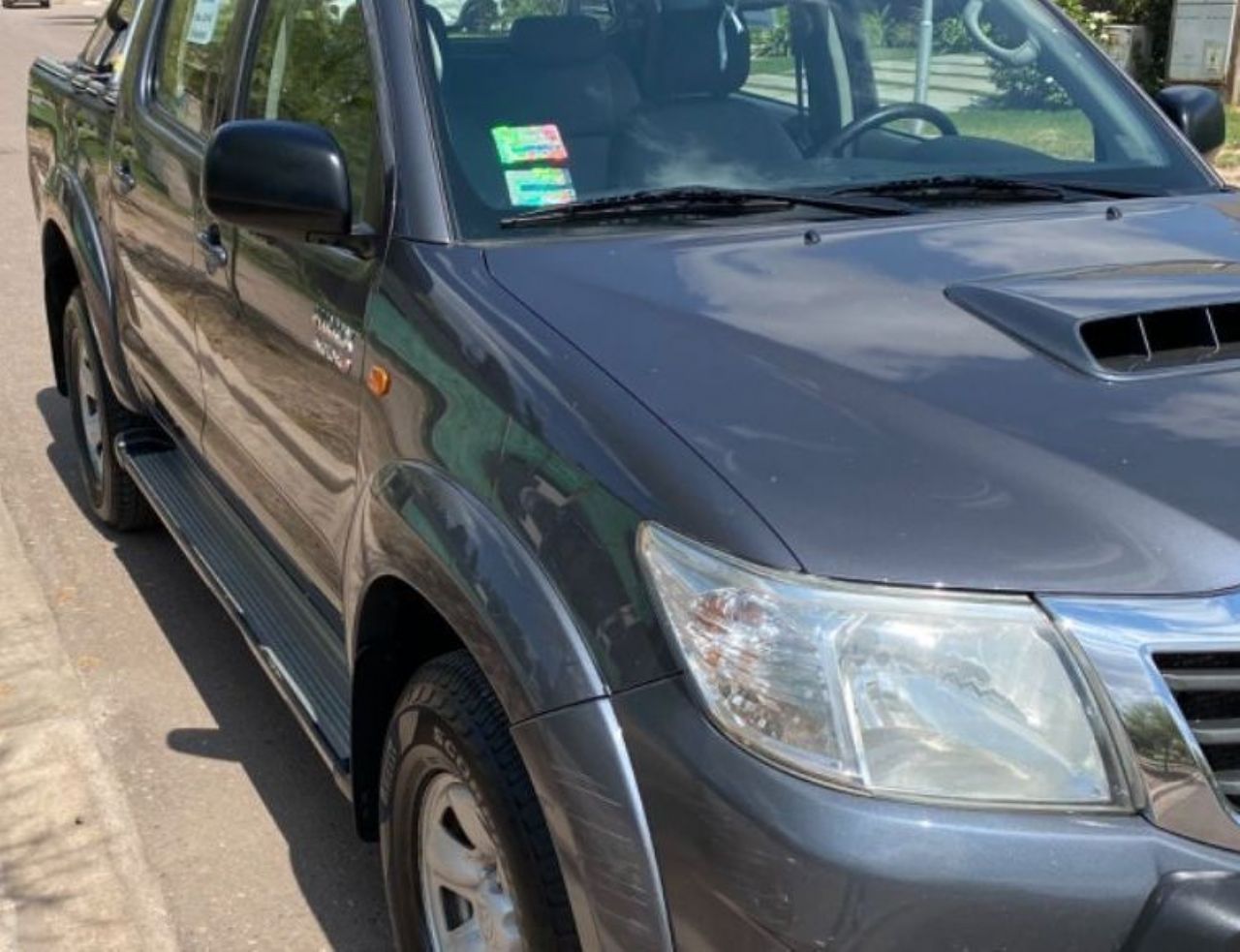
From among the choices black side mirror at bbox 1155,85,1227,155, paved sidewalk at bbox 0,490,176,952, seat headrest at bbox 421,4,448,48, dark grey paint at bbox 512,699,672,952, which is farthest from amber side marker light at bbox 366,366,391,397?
black side mirror at bbox 1155,85,1227,155

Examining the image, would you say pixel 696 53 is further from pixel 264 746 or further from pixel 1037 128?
pixel 264 746

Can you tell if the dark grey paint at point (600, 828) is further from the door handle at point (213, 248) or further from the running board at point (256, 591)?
the door handle at point (213, 248)

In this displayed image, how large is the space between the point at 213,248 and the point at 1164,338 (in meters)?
2.24

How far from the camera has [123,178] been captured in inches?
186

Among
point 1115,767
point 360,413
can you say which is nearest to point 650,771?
point 1115,767

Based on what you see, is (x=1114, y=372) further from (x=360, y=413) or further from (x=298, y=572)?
(x=298, y=572)

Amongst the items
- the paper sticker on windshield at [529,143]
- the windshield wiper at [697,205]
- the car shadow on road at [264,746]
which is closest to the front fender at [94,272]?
the car shadow on road at [264,746]

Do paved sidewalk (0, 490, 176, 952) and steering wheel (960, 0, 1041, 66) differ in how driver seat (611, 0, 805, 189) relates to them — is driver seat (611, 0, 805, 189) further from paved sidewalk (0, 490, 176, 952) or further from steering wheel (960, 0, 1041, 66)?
paved sidewalk (0, 490, 176, 952)

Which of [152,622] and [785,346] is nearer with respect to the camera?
[785,346]

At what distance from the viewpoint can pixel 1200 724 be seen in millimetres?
1822

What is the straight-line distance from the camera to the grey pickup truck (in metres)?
1.82

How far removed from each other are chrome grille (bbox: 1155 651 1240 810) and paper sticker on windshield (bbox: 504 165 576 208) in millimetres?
1484

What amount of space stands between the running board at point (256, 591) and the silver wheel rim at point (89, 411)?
0.52 metres

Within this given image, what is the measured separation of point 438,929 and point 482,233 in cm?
114
